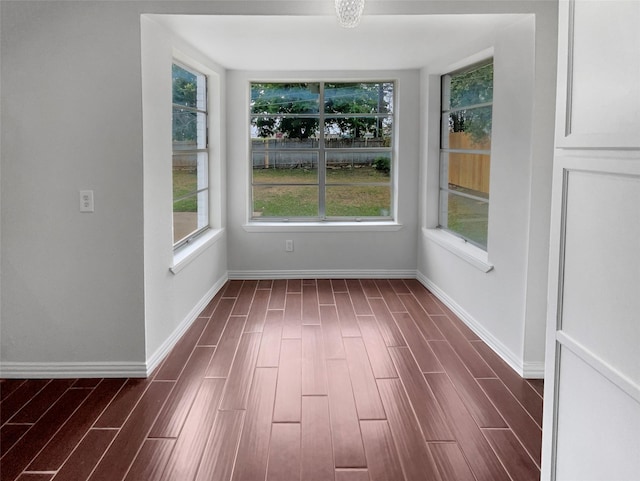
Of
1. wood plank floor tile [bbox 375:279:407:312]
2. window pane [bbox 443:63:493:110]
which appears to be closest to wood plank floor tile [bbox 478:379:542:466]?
wood plank floor tile [bbox 375:279:407:312]

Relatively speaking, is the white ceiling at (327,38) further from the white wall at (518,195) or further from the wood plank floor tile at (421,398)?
the wood plank floor tile at (421,398)

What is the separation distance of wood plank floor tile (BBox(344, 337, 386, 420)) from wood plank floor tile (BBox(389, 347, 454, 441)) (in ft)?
0.59

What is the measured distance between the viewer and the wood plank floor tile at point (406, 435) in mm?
2416

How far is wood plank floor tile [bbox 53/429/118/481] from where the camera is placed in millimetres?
2379

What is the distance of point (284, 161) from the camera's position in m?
6.34

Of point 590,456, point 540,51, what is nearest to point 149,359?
point 590,456

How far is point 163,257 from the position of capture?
3.79 metres

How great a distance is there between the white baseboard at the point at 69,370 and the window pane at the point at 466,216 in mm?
2665

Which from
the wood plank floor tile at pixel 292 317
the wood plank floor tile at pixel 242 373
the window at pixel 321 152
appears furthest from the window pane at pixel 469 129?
the wood plank floor tile at pixel 242 373

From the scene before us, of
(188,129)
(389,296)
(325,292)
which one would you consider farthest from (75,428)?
(389,296)

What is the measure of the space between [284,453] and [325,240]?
3.72m

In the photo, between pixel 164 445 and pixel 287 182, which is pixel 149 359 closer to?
pixel 164 445

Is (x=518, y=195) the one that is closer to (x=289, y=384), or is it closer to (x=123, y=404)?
(x=289, y=384)

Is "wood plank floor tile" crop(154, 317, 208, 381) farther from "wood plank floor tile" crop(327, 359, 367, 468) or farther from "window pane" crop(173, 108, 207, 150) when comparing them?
"window pane" crop(173, 108, 207, 150)
